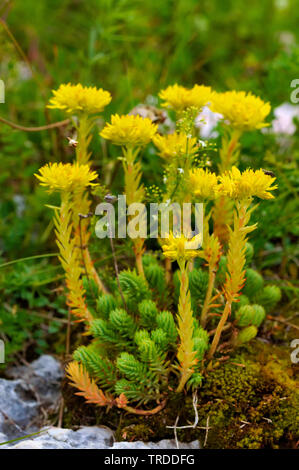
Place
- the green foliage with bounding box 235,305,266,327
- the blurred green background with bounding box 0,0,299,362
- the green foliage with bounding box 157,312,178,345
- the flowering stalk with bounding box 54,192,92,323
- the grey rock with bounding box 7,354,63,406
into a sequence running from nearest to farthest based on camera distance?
1. the flowering stalk with bounding box 54,192,92,323
2. the green foliage with bounding box 157,312,178,345
3. the green foliage with bounding box 235,305,266,327
4. the grey rock with bounding box 7,354,63,406
5. the blurred green background with bounding box 0,0,299,362

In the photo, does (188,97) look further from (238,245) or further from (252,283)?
(252,283)

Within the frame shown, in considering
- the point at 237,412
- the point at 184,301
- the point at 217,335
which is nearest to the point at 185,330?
the point at 184,301

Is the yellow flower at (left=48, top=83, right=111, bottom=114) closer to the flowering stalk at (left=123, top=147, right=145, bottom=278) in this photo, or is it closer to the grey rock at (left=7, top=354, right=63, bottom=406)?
the flowering stalk at (left=123, top=147, right=145, bottom=278)

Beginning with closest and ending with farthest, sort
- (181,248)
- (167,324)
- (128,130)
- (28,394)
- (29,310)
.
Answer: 1. (181,248)
2. (128,130)
3. (167,324)
4. (28,394)
5. (29,310)

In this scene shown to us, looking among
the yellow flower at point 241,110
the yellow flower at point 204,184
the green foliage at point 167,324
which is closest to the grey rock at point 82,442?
the green foliage at point 167,324

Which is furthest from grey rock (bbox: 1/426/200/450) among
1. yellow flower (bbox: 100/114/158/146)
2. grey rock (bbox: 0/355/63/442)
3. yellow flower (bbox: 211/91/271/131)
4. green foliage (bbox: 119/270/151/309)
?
yellow flower (bbox: 211/91/271/131)
